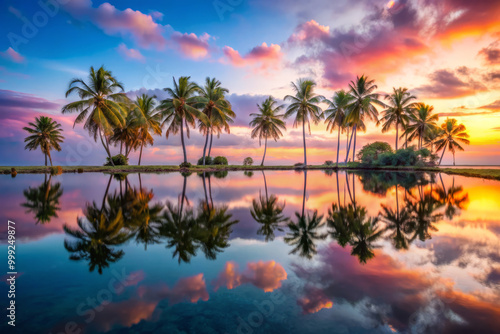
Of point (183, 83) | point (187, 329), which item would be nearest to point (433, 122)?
point (183, 83)

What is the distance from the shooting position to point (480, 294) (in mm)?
3232

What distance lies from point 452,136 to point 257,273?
58.7m

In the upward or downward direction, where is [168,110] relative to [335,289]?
upward

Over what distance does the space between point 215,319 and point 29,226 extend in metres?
6.94

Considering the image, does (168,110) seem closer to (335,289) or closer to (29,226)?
(29,226)

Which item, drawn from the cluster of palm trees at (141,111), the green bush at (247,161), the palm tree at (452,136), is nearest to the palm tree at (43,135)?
the cluster of palm trees at (141,111)

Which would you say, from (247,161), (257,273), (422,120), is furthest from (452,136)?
(257,273)

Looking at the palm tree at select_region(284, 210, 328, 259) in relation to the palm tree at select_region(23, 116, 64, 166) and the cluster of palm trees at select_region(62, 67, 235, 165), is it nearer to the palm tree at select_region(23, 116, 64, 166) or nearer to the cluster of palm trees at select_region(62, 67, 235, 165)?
the cluster of palm trees at select_region(62, 67, 235, 165)

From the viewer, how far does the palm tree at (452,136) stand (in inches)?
1858

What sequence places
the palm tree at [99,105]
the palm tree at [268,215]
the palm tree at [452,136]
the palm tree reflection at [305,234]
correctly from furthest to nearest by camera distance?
1. the palm tree at [452,136]
2. the palm tree at [99,105]
3. the palm tree at [268,215]
4. the palm tree reflection at [305,234]

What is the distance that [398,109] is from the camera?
3856 cm

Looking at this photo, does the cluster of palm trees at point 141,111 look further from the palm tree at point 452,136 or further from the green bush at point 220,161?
the palm tree at point 452,136

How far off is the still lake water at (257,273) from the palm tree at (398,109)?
35766 mm

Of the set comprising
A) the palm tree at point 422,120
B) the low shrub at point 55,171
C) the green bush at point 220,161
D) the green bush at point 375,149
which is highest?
the palm tree at point 422,120
